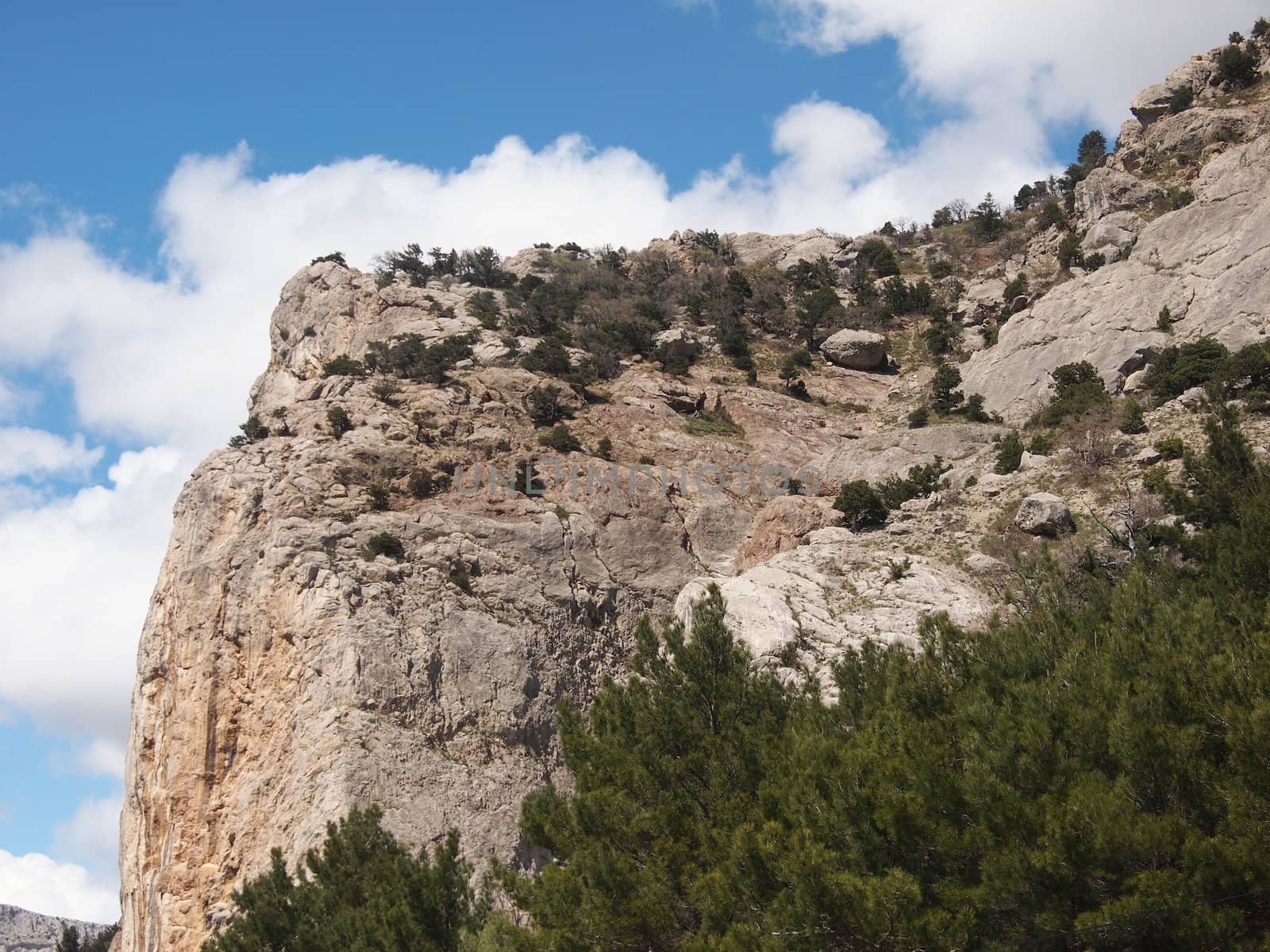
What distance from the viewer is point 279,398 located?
45.2 m

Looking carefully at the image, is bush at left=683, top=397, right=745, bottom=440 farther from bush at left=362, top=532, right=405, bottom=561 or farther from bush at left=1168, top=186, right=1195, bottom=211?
bush at left=1168, top=186, right=1195, bottom=211

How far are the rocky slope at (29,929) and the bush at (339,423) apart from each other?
5227 centimetres

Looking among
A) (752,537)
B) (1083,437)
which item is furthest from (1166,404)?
(752,537)

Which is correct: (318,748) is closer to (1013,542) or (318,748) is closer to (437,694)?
(437,694)

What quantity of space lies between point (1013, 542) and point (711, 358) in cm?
1996

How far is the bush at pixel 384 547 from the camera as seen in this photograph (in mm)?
28391

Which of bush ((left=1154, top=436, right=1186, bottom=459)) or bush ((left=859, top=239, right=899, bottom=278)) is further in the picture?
bush ((left=859, top=239, right=899, bottom=278))

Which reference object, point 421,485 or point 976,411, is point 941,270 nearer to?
point 976,411

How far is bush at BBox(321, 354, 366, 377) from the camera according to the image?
38.7m

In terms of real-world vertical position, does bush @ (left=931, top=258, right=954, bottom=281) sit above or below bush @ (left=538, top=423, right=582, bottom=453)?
above

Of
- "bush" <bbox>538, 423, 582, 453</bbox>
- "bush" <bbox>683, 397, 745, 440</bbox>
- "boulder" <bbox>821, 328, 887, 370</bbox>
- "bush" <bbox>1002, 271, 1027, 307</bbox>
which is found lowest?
"bush" <bbox>538, 423, 582, 453</bbox>

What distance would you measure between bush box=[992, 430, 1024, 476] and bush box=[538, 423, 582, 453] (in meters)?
12.8

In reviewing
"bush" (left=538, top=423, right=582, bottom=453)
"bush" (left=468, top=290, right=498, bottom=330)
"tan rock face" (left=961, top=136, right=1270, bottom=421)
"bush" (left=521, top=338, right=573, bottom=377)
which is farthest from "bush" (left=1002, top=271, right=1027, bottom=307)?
"bush" (left=468, top=290, right=498, bottom=330)

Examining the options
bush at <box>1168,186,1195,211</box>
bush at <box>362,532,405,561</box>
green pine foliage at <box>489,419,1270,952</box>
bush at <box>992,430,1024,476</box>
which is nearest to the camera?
green pine foliage at <box>489,419,1270,952</box>
